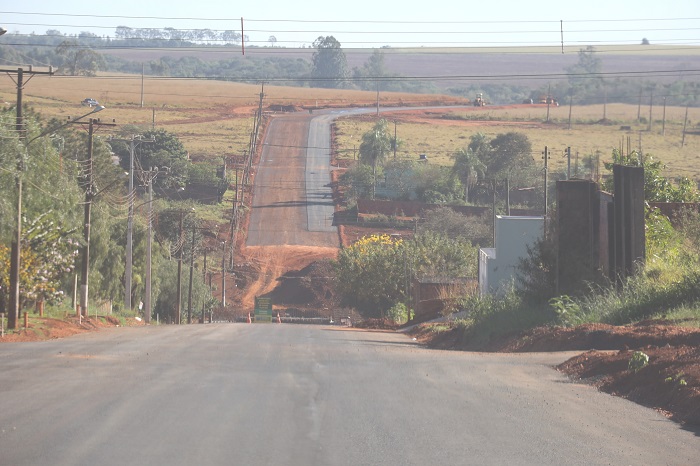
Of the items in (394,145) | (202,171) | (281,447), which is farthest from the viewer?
(394,145)

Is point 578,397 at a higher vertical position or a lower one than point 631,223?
lower

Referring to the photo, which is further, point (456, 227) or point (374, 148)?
point (374, 148)

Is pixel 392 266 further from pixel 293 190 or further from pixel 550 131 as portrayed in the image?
pixel 550 131

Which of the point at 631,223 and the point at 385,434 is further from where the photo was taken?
the point at 631,223

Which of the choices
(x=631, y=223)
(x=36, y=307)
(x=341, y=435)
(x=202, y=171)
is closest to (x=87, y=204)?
(x=36, y=307)

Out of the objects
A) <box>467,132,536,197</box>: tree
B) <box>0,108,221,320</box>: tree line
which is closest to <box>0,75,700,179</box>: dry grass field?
<box>467,132,536,197</box>: tree

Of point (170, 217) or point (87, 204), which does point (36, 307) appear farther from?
point (170, 217)

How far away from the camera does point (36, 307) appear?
1587 inches

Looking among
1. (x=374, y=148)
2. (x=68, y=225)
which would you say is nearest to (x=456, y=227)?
(x=374, y=148)

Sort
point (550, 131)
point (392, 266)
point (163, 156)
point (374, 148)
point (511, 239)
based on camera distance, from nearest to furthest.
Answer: point (511, 239)
point (392, 266)
point (163, 156)
point (374, 148)
point (550, 131)

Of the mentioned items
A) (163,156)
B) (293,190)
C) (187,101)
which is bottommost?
(293,190)

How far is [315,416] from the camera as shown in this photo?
1261 cm

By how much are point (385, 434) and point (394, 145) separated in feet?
359

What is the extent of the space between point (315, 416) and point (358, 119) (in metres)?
136
